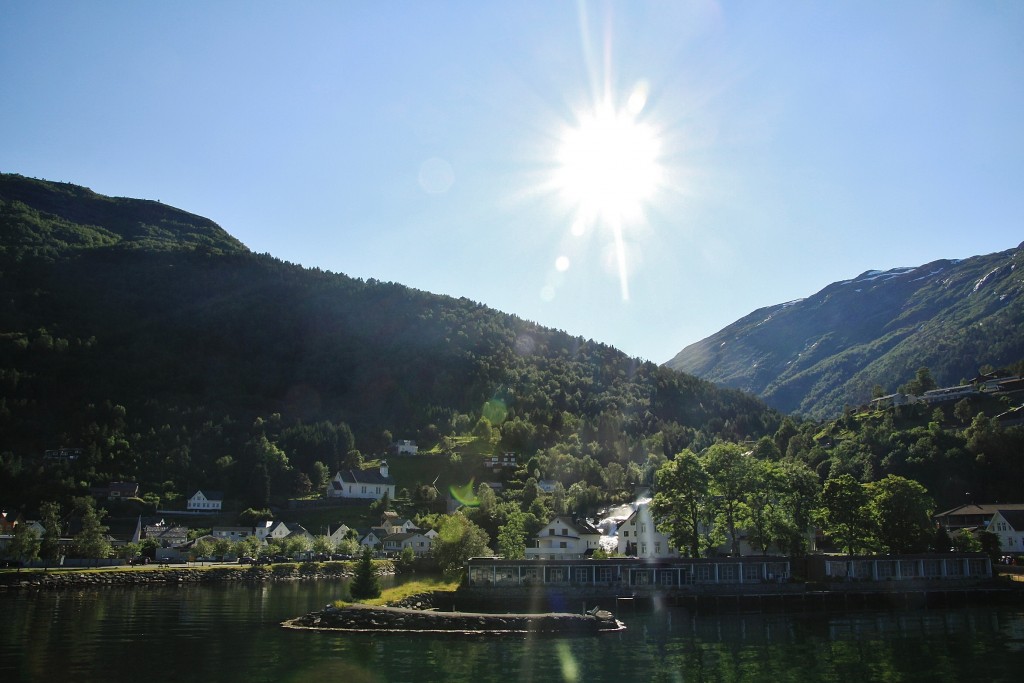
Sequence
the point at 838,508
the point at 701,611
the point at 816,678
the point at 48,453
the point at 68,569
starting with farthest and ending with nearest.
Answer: the point at 48,453, the point at 68,569, the point at 838,508, the point at 701,611, the point at 816,678

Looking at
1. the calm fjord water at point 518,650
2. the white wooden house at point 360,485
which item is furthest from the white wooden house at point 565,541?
the white wooden house at point 360,485

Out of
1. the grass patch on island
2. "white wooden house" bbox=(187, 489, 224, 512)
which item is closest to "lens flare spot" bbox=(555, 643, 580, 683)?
the grass patch on island

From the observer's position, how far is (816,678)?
107ft

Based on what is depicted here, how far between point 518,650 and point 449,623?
9.39 meters

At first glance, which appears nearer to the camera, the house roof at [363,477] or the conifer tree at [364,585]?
the conifer tree at [364,585]

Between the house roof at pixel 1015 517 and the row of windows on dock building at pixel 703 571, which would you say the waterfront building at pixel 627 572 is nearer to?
the row of windows on dock building at pixel 703 571

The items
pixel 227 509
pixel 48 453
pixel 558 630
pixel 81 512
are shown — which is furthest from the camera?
pixel 48 453

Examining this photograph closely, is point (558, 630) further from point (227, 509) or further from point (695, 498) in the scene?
point (227, 509)

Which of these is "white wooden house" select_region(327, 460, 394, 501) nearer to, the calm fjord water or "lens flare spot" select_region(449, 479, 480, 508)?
"lens flare spot" select_region(449, 479, 480, 508)

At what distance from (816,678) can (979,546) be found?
62.8 m

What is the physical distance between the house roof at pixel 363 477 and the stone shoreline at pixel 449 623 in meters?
113

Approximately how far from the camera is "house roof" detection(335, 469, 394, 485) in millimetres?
161625

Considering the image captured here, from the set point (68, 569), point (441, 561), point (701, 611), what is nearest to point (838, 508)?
point (701, 611)

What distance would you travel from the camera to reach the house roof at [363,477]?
16162cm
